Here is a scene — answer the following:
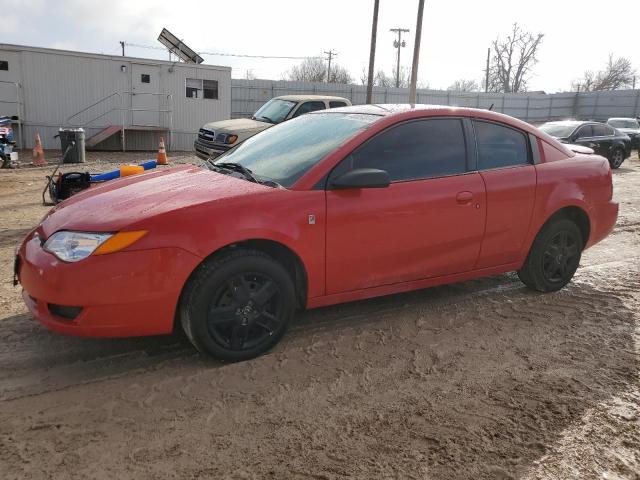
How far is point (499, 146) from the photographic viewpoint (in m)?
4.48

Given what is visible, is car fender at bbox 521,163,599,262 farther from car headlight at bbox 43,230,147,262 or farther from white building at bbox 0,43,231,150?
white building at bbox 0,43,231,150

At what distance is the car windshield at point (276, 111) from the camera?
12463 millimetres

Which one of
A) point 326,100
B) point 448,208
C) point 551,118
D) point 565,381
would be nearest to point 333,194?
point 448,208

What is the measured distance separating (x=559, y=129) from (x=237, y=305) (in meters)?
14.2

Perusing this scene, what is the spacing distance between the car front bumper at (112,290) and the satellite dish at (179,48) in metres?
18.7

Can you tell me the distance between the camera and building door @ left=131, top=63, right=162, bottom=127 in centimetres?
1867

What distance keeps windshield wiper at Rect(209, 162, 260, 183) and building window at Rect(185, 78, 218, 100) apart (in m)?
16.4

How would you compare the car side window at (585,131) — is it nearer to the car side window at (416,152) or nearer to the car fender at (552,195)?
the car fender at (552,195)

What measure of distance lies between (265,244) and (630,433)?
2275mm

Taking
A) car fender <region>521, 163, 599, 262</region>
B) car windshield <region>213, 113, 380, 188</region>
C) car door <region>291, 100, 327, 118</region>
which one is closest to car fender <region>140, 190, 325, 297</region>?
car windshield <region>213, 113, 380, 188</region>

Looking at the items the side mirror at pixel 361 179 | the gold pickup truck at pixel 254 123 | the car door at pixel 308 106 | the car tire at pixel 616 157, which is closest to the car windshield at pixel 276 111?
the gold pickup truck at pixel 254 123

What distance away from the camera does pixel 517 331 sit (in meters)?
4.06

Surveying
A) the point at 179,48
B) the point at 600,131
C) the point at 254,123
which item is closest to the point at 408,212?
the point at 254,123

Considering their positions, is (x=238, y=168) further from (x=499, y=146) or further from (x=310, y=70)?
(x=310, y=70)
